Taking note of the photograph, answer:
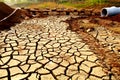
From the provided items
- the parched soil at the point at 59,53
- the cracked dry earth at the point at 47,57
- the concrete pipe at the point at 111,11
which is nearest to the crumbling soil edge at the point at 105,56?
the parched soil at the point at 59,53

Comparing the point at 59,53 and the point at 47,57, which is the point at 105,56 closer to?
the point at 59,53

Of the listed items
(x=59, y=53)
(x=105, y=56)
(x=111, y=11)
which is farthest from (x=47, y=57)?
(x=111, y=11)

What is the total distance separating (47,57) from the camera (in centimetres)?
390

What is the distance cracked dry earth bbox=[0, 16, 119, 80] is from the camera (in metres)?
3.19

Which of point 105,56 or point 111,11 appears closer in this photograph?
point 105,56

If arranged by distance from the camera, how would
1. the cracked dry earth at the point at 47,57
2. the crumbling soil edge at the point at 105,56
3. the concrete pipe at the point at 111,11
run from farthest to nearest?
the concrete pipe at the point at 111,11, the crumbling soil edge at the point at 105,56, the cracked dry earth at the point at 47,57

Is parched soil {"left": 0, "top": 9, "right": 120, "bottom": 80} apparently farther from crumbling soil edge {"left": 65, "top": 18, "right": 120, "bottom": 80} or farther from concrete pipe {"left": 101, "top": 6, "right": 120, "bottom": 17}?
concrete pipe {"left": 101, "top": 6, "right": 120, "bottom": 17}

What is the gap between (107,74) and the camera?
A: 3.25 meters

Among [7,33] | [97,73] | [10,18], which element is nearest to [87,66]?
[97,73]

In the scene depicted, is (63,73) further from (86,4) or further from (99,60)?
(86,4)

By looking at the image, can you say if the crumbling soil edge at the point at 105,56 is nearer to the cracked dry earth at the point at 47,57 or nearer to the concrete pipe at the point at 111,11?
the cracked dry earth at the point at 47,57

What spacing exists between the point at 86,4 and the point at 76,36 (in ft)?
20.1

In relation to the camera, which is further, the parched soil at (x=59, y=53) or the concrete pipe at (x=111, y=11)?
the concrete pipe at (x=111, y=11)

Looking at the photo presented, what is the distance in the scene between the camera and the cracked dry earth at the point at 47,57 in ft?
10.5
